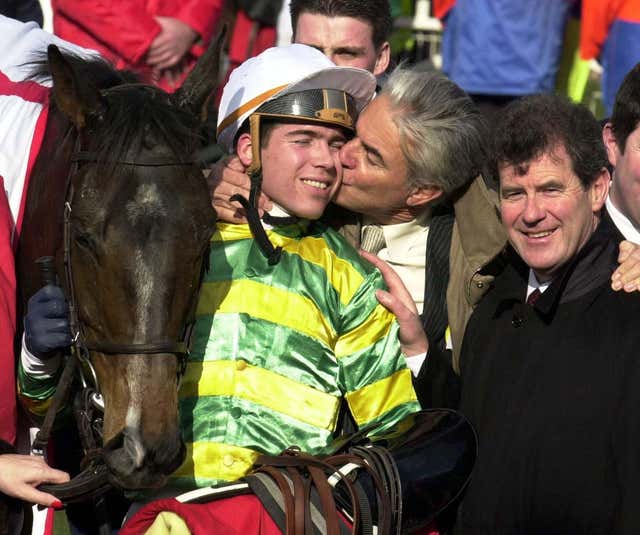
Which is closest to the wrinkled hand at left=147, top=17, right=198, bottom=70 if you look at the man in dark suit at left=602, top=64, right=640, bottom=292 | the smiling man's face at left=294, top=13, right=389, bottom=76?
the smiling man's face at left=294, top=13, right=389, bottom=76

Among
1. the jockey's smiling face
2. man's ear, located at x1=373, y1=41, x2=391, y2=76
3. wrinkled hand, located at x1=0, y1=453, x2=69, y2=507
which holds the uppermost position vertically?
man's ear, located at x1=373, y1=41, x2=391, y2=76

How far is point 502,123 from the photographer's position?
424 centimetres

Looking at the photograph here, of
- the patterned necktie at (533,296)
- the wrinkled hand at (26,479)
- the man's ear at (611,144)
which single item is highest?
the man's ear at (611,144)

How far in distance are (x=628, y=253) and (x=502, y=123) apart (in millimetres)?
634

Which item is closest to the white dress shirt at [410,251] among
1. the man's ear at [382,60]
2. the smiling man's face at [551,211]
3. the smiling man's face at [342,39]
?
the smiling man's face at [551,211]

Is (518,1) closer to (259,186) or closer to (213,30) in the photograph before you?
(213,30)

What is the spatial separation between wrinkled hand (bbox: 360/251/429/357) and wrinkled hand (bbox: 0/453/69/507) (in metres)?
1.17

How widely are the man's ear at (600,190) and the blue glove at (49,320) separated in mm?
1700

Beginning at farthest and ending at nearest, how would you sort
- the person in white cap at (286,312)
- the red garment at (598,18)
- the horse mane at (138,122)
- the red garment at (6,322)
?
the red garment at (598,18) → the person in white cap at (286,312) → the red garment at (6,322) → the horse mane at (138,122)

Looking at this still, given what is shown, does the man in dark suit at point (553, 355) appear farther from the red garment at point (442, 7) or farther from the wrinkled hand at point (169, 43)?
the red garment at point (442, 7)

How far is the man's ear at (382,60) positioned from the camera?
5.73 metres

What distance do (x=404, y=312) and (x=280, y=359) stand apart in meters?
0.45

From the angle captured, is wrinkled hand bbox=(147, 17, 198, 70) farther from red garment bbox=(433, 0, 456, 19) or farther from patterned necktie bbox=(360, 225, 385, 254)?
patterned necktie bbox=(360, 225, 385, 254)

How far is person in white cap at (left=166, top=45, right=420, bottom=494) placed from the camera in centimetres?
402
